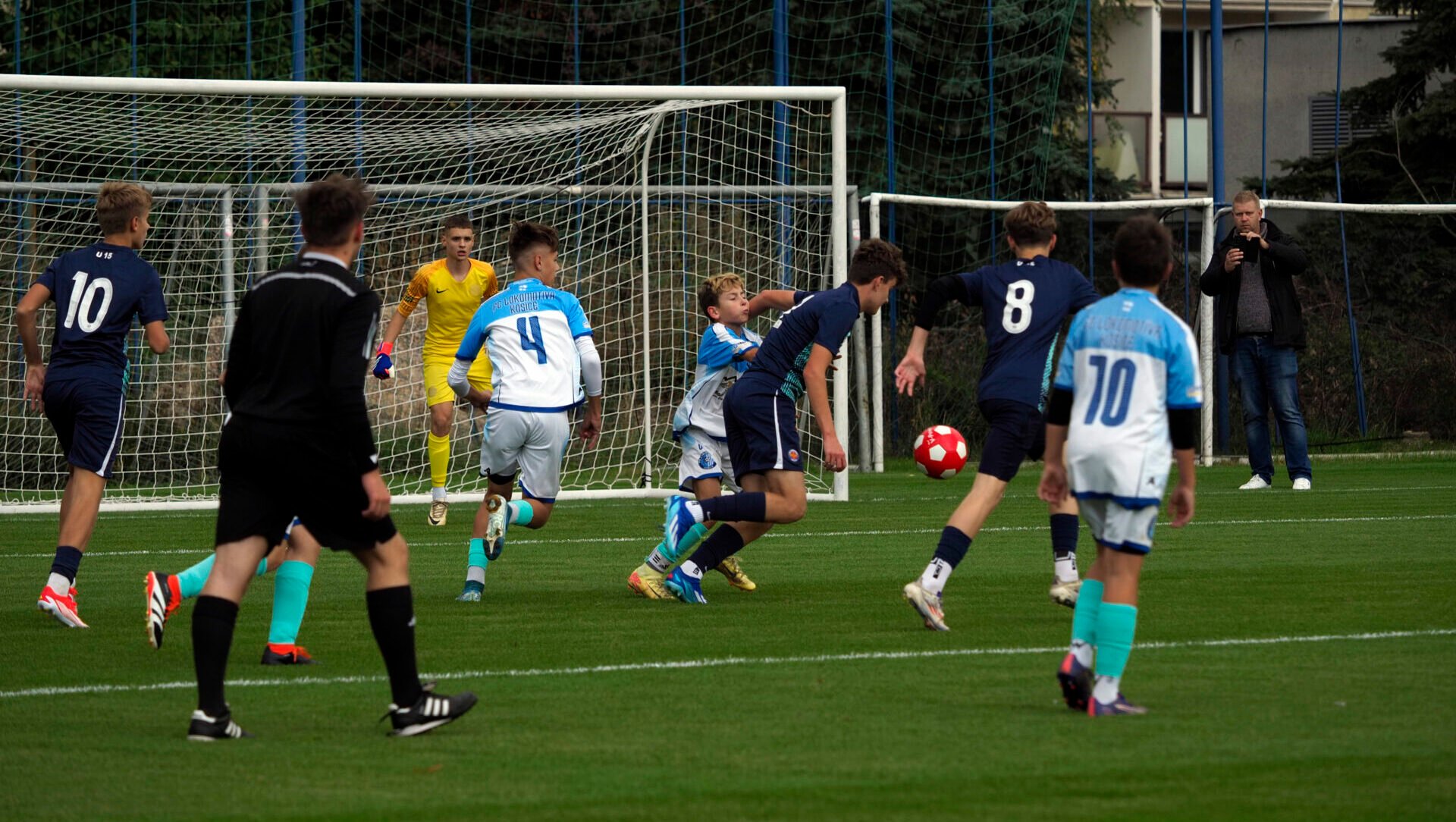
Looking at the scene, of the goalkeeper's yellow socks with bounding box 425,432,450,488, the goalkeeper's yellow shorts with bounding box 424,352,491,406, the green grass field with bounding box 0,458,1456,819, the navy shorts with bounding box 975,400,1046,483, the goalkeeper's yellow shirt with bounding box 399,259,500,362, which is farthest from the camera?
the goalkeeper's yellow socks with bounding box 425,432,450,488

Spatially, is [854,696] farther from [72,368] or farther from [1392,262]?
[1392,262]

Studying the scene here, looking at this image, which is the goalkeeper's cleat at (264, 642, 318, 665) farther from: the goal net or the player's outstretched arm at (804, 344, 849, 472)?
the goal net

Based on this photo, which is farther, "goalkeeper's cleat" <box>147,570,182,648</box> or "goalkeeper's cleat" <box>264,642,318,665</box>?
"goalkeeper's cleat" <box>264,642,318,665</box>

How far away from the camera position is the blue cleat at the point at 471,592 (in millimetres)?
8820

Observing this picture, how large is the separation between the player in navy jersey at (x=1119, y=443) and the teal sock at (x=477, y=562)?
380cm

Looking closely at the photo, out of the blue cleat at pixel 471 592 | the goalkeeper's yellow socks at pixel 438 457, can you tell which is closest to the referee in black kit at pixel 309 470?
the blue cleat at pixel 471 592

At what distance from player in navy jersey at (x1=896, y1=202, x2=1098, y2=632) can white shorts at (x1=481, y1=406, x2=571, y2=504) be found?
1.90 metres

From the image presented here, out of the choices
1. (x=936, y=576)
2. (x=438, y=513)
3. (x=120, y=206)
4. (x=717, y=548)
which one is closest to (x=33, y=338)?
(x=120, y=206)

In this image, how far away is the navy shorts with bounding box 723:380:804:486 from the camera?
336 inches

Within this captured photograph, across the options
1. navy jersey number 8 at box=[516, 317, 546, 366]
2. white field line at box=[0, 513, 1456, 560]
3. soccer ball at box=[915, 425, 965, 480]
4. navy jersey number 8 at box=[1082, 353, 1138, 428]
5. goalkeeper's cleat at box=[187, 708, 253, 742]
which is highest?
navy jersey number 8 at box=[516, 317, 546, 366]

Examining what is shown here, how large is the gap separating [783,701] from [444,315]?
7674 millimetres

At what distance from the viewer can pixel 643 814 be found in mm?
4328

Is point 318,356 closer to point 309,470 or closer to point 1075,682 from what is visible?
Result: point 309,470

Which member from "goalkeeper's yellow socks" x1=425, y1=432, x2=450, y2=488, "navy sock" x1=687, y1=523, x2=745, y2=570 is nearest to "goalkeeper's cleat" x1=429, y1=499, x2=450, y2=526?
Result: "goalkeeper's yellow socks" x1=425, y1=432, x2=450, y2=488
